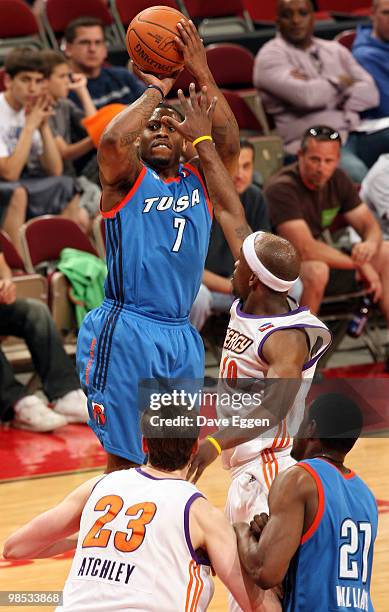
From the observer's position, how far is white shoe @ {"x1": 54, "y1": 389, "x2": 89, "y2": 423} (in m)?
8.19

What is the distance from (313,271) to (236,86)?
291 centimetres

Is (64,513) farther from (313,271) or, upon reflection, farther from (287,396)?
(313,271)

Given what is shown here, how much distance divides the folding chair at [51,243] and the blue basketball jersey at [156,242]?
11.3 feet

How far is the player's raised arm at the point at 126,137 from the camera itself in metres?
4.88

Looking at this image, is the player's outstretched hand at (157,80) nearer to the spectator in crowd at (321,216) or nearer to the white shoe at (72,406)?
the white shoe at (72,406)

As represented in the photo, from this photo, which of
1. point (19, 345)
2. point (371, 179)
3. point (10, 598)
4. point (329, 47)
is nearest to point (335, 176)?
point (371, 179)

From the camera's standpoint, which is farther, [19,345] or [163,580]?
[19,345]

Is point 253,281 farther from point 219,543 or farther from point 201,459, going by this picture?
point 219,543

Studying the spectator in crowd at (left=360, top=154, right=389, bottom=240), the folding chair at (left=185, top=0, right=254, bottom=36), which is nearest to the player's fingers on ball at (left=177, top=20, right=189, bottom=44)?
the spectator in crowd at (left=360, top=154, right=389, bottom=240)

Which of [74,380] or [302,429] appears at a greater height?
[302,429]

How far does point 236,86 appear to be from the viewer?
11.3 m

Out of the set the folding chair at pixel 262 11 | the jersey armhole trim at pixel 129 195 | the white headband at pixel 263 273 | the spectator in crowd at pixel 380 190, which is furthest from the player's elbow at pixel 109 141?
the folding chair at pixel 262 11

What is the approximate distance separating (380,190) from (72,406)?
10.3ft

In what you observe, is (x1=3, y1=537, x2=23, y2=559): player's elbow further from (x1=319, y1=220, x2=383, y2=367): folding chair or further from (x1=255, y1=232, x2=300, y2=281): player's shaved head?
(x1=319, y1=220, x2=383, y2=367): folding chair
